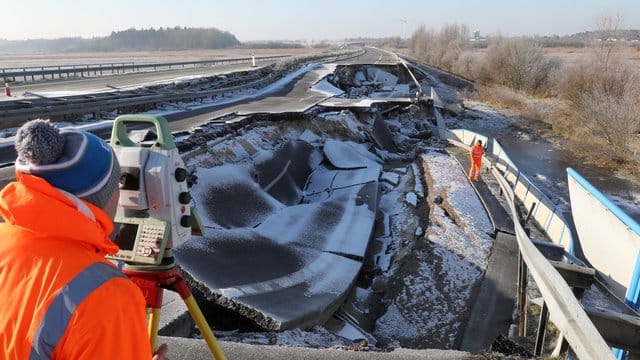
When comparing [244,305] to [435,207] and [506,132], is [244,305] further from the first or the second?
[506,132]

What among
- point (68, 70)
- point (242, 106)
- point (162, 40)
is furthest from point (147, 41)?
point (242, 106)

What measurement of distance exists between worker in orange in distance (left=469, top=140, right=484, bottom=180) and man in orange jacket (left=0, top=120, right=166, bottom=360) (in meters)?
14.5

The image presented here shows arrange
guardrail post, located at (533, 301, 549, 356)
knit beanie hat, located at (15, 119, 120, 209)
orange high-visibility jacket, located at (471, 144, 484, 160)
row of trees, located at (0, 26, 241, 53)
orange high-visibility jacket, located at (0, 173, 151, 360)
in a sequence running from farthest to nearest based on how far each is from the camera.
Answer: row of trees, located at (0, 26, 241, 53) → orange high-visibility jacket, located at (471, 144, 484, 160) → guardrail post, located at (533, 301, 549, 356) → knit beanie hat, located at (15, 119, 120, 209) → orange high-visibility jacket, located at (0, 173, 151, 360)

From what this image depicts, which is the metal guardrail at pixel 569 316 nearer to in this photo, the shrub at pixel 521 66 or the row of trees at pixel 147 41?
the shrub at pixel 521 66

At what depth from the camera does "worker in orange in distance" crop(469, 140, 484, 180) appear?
A: 15.0 m

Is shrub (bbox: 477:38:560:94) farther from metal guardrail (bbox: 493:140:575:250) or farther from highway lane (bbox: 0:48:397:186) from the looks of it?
metal guardrail (bbox: 493:140:575:250)

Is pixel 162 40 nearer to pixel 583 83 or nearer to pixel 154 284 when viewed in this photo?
pixel 583 83

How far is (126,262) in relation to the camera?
244 centimetres

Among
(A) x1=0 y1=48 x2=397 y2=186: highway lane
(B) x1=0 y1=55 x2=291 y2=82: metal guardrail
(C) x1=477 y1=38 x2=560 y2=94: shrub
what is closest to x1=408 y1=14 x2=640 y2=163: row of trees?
(C) x1=477 y1=38 x2=560 y2=94: shrub

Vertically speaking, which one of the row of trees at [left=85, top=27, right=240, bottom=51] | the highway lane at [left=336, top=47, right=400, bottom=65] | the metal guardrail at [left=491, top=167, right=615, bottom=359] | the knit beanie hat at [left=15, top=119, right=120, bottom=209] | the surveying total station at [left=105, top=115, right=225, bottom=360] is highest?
the row of trees at [left=85, top=27, right=240, bottom=51]

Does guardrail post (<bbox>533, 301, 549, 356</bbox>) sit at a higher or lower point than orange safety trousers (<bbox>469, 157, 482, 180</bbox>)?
higher

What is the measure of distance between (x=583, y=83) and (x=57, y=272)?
39730mm

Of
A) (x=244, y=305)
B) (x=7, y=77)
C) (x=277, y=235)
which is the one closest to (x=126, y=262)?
(x=244, y=305)

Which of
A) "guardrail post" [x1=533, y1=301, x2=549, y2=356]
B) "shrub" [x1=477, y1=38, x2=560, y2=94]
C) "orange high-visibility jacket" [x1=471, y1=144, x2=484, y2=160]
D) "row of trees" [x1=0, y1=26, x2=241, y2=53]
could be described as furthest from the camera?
"row of trees" [x1=0, y1=26, x2=241, y2=53]
